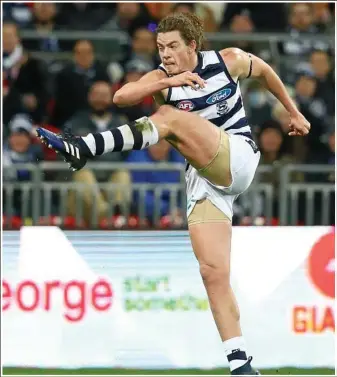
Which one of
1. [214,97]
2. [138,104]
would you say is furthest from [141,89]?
[138,104]

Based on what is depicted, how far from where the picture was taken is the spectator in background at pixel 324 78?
12.3 metres

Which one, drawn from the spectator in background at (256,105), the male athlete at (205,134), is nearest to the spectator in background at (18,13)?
the spectator in background at (256,105)

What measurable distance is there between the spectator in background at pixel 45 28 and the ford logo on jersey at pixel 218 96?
5898 millimetres

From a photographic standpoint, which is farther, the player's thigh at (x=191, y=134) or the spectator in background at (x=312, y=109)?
the spectator in background at (x=312, y=109)

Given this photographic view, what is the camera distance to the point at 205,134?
667 cm

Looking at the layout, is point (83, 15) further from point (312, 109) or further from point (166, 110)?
point (166, 110)

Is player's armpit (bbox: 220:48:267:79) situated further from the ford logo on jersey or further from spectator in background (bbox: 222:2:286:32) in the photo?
spectator in background (bbox: 222:2:286:32)

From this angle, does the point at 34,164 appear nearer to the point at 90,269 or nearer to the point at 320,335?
the point at 90,269

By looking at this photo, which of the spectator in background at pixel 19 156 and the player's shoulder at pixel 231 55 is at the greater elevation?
Answer: the player's shoulder at pixel 231 55

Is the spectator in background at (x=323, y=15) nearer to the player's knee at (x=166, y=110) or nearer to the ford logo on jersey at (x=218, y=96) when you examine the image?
the ford logo on jersey at (x=218, y=96)

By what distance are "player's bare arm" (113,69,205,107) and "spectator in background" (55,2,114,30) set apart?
6.10 meters

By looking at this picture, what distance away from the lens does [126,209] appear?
1052 centimetres

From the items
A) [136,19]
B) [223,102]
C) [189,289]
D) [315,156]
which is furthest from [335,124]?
[223,102]

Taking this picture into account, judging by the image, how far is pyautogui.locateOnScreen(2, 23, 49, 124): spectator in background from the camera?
11523mm
